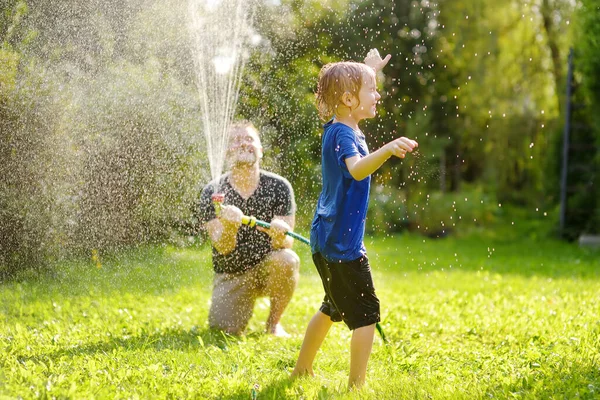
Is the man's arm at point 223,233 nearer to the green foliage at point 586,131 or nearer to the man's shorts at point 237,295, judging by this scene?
the man's shorts at point 237,295

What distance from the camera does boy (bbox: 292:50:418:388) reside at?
276 centimetres

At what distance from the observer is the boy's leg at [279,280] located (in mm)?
4035

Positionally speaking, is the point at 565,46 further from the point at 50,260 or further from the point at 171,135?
the point at 50,260

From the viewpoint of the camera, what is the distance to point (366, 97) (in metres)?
2.85

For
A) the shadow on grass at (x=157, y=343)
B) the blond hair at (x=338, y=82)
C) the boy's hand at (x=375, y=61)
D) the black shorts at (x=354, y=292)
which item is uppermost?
the boy's hand at (x=375, y=61)

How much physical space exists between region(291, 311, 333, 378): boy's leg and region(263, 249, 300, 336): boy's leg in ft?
3.48

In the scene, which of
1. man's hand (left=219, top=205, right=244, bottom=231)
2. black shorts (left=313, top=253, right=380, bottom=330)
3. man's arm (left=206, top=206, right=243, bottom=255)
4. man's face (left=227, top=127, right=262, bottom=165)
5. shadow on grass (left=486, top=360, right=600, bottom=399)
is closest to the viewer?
shadow on grass (left=486, top=360, right=600, bottom=399)

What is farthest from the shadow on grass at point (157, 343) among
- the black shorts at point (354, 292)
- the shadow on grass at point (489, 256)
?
the shadow on grass at point (489, 256)

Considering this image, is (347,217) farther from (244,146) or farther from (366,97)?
(244,146)

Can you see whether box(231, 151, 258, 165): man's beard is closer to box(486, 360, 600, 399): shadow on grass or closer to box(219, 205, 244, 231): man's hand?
box(219, 205, 244, 231): man's hand

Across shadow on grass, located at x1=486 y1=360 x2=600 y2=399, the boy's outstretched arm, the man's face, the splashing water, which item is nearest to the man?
the man's face

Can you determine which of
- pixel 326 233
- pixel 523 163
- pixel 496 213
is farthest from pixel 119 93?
pixel 523 163

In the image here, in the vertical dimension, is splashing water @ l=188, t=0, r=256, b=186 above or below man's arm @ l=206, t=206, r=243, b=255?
above

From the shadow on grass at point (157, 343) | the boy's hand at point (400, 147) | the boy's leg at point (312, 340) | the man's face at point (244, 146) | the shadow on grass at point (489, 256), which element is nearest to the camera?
the boy's hand at point (400, 147)
